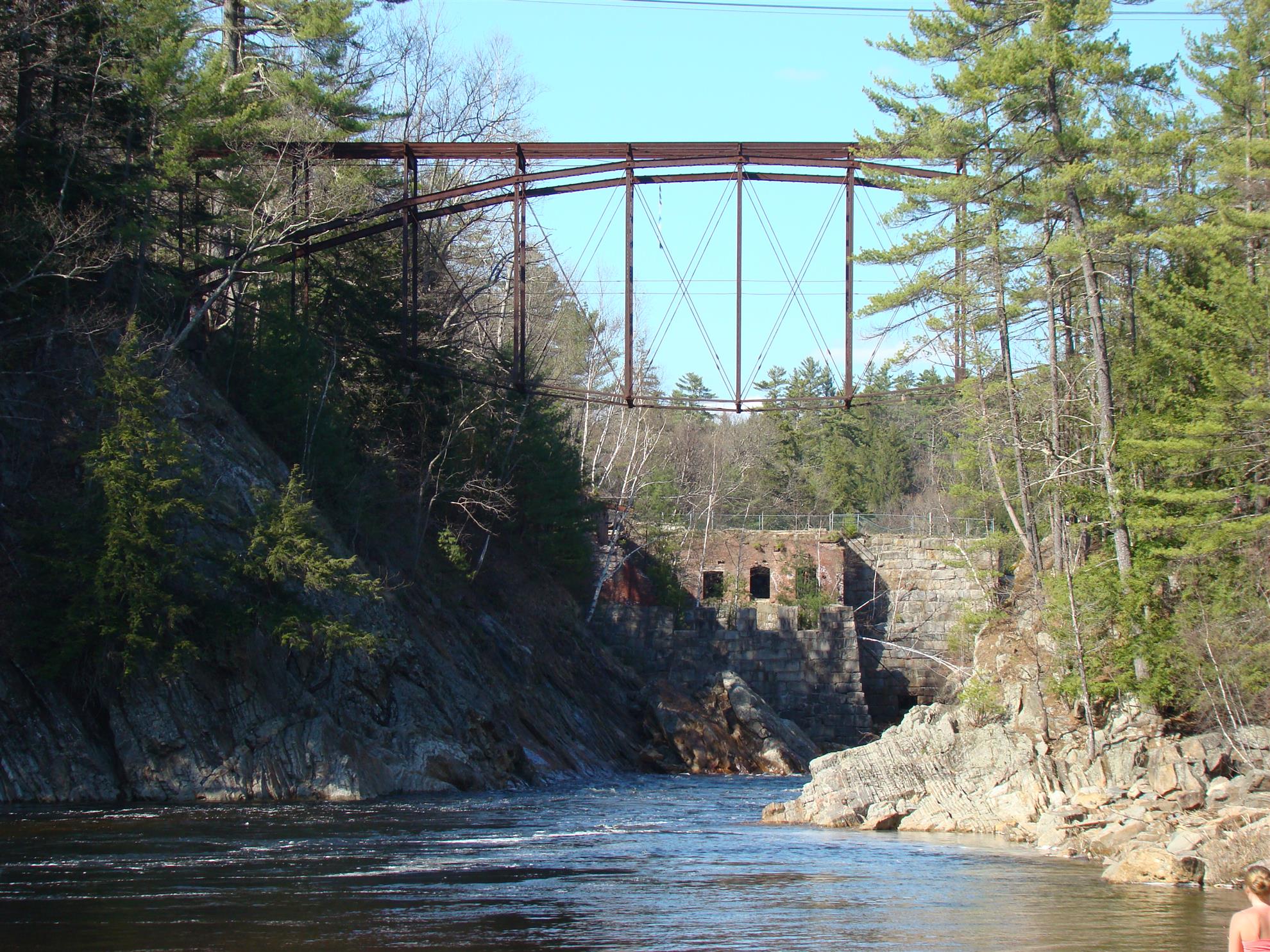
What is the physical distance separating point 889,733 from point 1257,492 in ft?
21.6

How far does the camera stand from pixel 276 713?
21.5 m

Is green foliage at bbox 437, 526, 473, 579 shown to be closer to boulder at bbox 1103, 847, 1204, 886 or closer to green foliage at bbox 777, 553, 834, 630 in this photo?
green foliage at bbox 777, 553, 834, 630

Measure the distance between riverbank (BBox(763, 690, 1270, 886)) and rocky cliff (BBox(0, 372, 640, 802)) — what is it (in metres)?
6.93

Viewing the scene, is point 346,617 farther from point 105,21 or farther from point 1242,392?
point 1242,392

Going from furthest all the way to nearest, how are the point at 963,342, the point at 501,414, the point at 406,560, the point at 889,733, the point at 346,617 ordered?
1. the point at 501,414
2. the point at 406,560
3. the point at 963,342
4. the point at 346,617
5. the point at 889,733

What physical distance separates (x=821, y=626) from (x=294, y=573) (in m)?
23.5

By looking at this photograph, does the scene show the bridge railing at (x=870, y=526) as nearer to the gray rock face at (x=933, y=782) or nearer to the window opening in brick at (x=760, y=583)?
the window opening in brick at (x=760, y=583)

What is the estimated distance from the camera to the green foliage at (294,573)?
21.0 metres

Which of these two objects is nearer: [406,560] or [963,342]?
[963,342]

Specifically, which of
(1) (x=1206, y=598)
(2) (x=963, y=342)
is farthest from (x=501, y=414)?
(1) (x=1206, y=598)

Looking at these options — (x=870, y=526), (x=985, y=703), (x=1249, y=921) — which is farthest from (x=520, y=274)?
(x=870, y=526)

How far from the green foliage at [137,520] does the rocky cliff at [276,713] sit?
2.41 ft

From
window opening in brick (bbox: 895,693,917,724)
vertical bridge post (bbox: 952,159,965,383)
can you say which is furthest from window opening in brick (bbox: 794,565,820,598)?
vertical bridge post (bbox: 952,159,965,383)

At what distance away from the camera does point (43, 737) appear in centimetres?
1934
